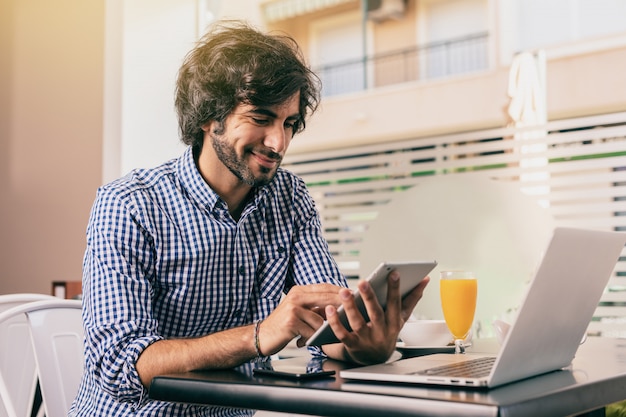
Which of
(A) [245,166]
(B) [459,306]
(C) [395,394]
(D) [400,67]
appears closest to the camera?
(C) [395,394]

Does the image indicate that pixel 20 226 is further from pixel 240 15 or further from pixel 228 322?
pixel 228 322

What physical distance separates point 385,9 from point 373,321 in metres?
4.86

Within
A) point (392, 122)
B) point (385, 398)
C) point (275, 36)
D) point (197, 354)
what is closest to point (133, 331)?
point (197, 354)

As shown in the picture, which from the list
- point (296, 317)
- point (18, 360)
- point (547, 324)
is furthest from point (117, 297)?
point (18, 360)

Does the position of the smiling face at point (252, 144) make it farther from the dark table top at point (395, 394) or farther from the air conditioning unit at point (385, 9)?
Result: the air conditioning unit at point (385, 9)

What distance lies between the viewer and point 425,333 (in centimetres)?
145

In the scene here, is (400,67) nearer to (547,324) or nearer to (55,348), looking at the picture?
(55,348)

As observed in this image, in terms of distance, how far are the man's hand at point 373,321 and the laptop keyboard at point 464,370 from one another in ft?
0.43

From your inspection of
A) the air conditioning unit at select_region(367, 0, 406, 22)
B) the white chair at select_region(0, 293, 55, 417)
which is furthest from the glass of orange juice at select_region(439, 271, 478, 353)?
the air conditioning unit at select_region(367, 0, 406, 22)

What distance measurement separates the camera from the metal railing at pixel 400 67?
514cm

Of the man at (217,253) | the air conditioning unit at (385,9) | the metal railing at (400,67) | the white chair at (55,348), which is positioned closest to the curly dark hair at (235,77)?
the man at (217,253)

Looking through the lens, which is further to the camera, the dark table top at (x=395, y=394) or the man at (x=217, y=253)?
the man at (x=217, y=253)

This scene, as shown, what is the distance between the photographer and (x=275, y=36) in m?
1.77

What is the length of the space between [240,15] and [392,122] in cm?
134
